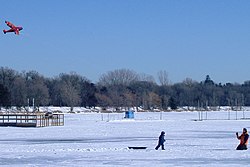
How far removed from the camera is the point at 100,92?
501ft

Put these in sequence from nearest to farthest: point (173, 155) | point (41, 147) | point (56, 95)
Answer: point (173, 155) → point (41, 147) → point (56, 95)

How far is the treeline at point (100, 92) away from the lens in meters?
125

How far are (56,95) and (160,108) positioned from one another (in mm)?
28048

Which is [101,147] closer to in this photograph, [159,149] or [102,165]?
[159,149]

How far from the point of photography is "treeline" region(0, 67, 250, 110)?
12525 centimetres

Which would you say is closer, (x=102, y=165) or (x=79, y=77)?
(x=102, y=165)

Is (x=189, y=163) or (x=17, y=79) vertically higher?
(x=17, y=79)

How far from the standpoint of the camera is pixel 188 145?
28.0m

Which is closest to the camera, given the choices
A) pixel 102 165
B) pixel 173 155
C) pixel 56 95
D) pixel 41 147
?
pixel 102 165

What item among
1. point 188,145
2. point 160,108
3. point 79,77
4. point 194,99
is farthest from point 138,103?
point 188,145

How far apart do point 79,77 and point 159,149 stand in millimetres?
128684

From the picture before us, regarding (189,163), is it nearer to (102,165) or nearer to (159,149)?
(102,165)

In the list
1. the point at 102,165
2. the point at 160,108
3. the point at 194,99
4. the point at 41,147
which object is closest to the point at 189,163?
the point at 102,165

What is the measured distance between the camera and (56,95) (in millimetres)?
140250
